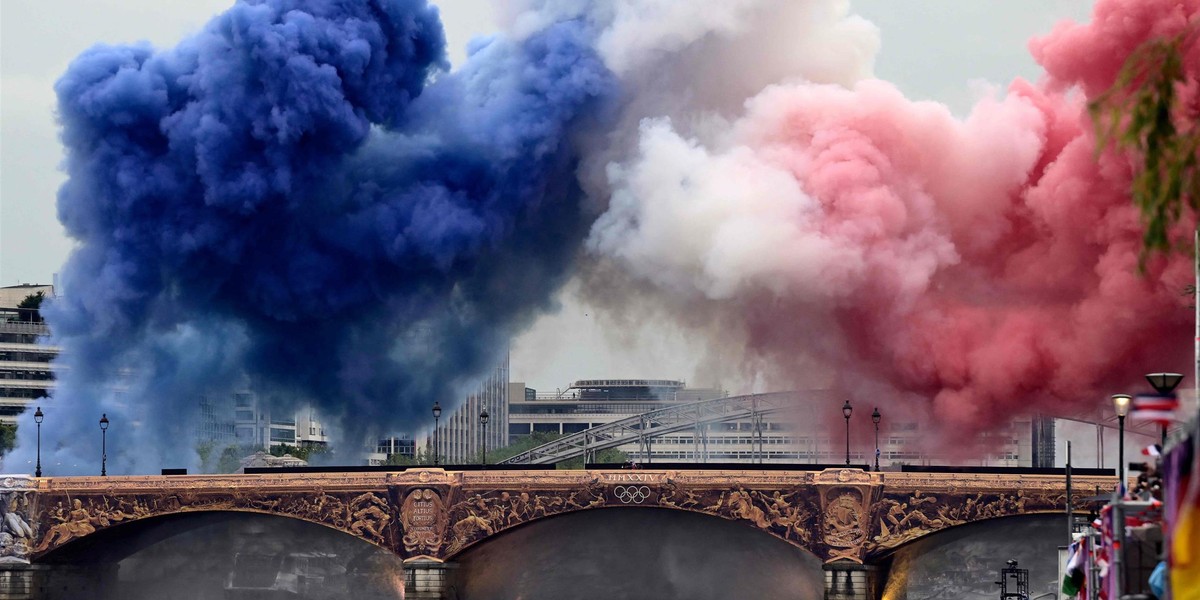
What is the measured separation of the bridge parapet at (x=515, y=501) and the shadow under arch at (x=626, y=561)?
2933 mm

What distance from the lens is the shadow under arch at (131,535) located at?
9231 cm

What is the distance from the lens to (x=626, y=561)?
90.6 meters

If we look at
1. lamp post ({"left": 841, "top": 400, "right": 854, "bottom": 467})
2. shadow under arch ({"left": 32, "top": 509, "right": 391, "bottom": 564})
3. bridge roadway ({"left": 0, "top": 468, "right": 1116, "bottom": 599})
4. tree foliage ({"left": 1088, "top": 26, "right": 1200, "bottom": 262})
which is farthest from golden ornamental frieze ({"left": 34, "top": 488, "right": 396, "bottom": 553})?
tree foliage ({"left": 1088, "top": 26, "right": 1200, "bottom": 262})

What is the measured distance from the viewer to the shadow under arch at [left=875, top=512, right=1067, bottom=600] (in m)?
81.2

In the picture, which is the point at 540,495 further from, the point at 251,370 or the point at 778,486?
the point at 251,370

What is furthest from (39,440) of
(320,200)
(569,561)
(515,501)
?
(569,561)

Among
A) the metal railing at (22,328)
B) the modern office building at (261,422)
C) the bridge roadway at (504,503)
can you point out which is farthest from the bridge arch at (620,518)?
the metal railing at (22,328)

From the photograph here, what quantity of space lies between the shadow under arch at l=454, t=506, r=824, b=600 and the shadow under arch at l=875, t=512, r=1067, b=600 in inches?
259

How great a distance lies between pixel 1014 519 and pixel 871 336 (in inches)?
388

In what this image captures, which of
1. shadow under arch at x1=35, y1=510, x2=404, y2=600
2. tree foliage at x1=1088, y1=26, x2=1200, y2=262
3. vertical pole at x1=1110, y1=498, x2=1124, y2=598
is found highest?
tree foliage at x1=1088, y1=26, x2=1200, y2=262

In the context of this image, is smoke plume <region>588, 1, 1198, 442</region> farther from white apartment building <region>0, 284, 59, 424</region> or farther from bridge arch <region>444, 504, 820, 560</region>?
white apartment building <region>0, 284, 59, 424</region>

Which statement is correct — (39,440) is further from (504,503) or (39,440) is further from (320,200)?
(504,503)

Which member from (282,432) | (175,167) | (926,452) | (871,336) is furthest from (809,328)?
(282,432)

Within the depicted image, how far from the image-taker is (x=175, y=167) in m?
94.6
